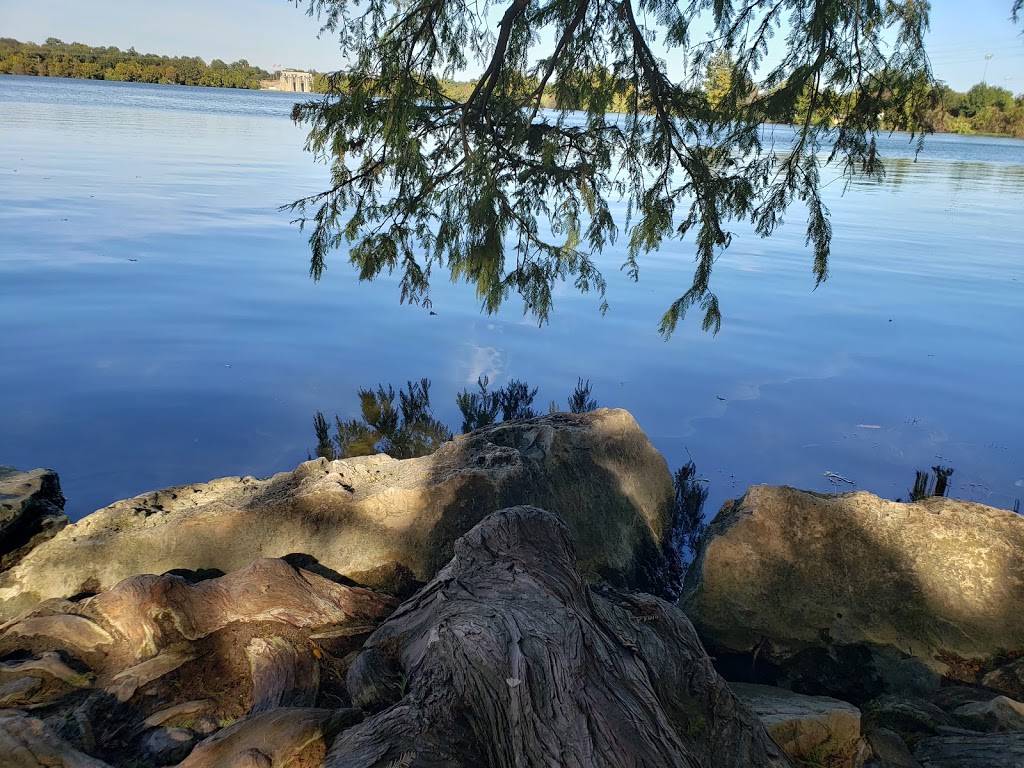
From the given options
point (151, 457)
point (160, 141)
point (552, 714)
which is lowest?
point (151, 457)

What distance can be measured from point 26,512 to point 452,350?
3.36 m

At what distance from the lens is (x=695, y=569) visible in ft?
9.82

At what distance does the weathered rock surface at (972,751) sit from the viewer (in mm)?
1951

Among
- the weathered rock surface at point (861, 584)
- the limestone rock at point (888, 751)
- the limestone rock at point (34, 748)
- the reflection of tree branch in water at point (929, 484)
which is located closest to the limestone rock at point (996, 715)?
the limestone rock at point (888, 751)

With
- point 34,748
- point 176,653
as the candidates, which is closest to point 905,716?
point 176,653

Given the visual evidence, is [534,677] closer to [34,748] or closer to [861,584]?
[34,748]

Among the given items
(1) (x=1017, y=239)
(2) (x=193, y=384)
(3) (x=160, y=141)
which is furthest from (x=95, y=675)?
(3) (x=160, y=141)

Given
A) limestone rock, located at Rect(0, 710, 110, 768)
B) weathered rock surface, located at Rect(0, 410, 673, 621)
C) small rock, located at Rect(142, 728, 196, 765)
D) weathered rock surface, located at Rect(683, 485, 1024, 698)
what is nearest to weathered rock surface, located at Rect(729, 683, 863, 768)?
weathered rock surface, located at Rect(683, 485, 1024, 698)

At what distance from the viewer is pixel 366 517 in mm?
2984

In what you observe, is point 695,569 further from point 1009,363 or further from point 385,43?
point 1009,363

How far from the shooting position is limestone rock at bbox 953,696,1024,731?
7.25 feet

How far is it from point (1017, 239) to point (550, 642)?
39.0 ft

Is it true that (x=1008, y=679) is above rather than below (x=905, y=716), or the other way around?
below

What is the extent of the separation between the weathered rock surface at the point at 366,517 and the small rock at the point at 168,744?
83 cm
